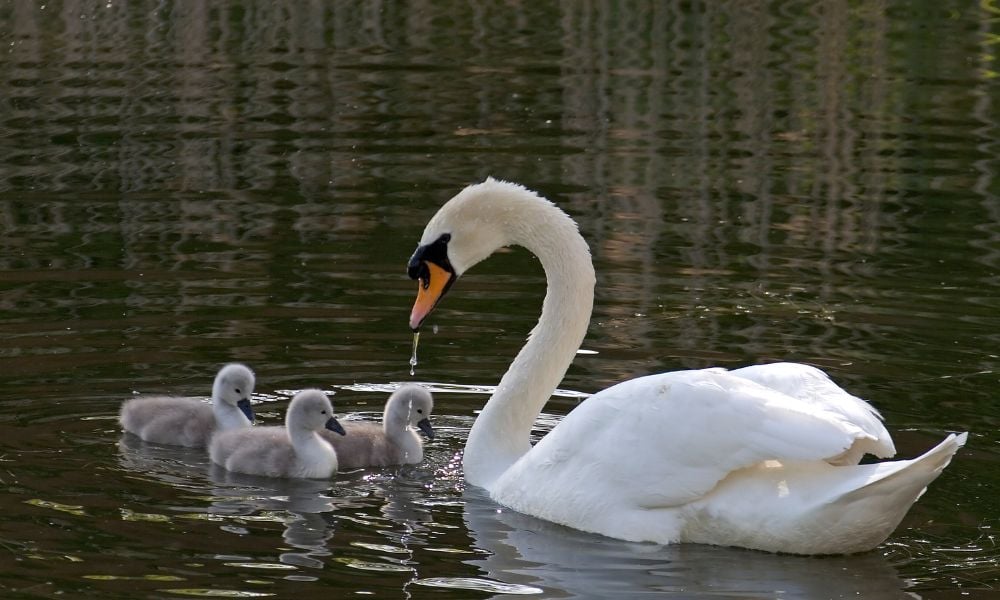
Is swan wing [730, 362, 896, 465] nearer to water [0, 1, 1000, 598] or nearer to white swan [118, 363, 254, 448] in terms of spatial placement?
water [0, 1, 1000, 598]

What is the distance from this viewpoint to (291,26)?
998 inches

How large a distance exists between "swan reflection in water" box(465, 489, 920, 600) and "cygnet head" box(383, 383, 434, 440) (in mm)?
1331

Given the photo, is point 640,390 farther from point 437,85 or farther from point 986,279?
point 437,85

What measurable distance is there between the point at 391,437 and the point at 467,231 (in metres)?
1.12

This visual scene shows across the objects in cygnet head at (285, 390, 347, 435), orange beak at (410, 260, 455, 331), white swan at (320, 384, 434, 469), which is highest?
orange beak at (410, 260, 455, 331)

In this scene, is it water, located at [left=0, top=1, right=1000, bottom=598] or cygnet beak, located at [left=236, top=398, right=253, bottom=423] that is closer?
water, located at [left=0, top=1, right=1000, bottom=598]

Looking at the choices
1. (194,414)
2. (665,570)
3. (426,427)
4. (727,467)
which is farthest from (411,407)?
(727,467)

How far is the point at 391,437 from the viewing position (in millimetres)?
9156

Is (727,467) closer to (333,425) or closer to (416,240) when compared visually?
(333,425)

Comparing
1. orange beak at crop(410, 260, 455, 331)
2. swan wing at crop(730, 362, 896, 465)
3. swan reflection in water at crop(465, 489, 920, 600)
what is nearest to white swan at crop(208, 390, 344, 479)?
orange beak at crop(410, 260, 455, 331)

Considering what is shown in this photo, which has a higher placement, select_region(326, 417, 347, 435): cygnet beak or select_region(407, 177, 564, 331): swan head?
select_region(407, 177, 564, 331): swan head

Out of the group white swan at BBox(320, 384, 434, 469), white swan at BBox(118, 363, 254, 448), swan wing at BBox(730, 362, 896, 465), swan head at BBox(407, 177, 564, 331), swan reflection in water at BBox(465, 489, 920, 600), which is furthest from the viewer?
white swan at BBox(118, 363, 254, 448)

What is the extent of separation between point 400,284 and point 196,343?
1732mm

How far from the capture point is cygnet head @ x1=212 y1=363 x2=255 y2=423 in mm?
9273
